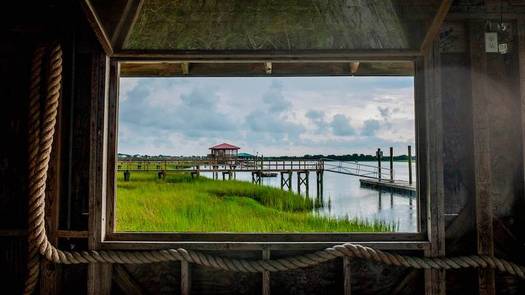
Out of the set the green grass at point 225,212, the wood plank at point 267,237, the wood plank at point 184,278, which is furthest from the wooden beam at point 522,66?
the green grass at point 225,212

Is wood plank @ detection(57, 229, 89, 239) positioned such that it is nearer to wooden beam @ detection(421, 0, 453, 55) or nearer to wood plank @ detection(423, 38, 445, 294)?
wood plank @ detection(423, 38, 445, 294)

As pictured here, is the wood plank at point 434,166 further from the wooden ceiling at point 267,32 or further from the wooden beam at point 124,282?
the wooden beam at point 124,282

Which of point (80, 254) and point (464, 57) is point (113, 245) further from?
point (464, 57)

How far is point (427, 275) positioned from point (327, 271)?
0.73 metres

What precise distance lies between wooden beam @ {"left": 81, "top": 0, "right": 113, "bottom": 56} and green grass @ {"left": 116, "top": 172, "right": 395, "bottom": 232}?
165 inches

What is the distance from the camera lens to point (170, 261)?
2.59 m

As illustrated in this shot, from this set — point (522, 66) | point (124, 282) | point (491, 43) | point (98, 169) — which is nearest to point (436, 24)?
point (491, 43)

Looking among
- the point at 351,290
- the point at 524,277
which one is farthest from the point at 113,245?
the point at 524,277

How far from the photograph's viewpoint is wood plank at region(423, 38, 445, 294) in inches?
97.1

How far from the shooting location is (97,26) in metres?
2.12

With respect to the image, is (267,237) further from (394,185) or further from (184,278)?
(394,185)

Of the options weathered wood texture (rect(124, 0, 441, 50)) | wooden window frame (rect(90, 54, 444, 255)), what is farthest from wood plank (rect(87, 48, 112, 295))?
weathered wood texture (rect(124, 0, 441, 50))

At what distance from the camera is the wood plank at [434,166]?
2.47 metres

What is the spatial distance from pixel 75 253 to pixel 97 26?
1.59 m
